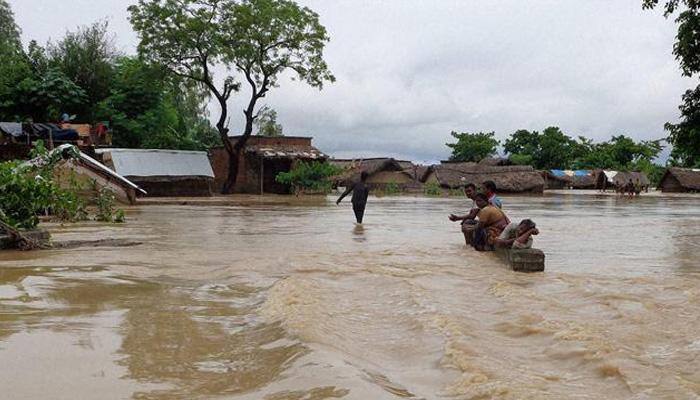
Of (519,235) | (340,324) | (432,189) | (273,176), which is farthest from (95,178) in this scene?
(432,189)

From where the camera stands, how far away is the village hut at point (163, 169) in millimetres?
29031

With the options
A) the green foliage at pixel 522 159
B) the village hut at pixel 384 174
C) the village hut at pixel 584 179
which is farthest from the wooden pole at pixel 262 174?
the village hut at pixel 584 179

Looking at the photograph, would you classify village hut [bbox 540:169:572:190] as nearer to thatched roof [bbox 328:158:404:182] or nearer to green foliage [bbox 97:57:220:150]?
thatched roof [bbox 328:158:404:182]

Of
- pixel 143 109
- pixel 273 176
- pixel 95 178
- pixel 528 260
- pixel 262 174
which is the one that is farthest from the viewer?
pixel 273 176

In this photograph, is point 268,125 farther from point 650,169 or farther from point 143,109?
point 650,169

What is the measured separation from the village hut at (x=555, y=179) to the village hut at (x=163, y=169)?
135 feet

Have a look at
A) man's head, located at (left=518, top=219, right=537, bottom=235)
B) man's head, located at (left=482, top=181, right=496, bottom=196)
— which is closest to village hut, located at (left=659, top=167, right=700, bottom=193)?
man's head, located at (left=482, top=181, right=496, bottom=196)

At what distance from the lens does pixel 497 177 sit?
4928 centimetres

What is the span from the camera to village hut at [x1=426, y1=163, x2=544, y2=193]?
48938 mm

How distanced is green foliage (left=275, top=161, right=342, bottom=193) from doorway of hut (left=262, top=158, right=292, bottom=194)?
51.4 inches

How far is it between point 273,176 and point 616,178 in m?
38.2

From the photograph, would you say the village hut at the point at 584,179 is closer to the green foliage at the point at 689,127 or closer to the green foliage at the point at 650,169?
the green foliage at the point at 650,169

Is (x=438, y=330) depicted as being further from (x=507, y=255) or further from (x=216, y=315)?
(x=507, y=255)

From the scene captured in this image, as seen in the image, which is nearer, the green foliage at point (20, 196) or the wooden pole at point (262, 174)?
the green foliage at point (20, 196)
